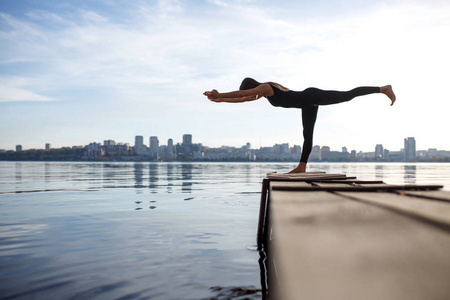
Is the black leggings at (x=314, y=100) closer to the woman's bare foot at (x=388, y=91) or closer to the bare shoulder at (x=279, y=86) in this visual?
the woman's bare foot at (x=388, y=91)

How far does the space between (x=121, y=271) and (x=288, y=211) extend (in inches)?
98.4

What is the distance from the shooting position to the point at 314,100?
19.5 feet

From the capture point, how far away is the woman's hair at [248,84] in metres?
5.73

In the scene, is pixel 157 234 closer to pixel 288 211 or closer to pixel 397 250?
pixel 288 211

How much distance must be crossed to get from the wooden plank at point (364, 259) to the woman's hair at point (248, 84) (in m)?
4.32

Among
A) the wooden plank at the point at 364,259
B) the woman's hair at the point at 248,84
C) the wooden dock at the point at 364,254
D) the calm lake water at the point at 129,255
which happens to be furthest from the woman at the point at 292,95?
the wooden plank at the point at 364,259

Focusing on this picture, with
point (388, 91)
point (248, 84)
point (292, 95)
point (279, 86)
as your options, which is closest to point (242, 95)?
point (248, 84)

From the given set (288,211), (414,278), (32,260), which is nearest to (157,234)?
(32,260)

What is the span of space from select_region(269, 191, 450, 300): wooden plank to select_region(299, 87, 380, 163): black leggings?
14.1 ft

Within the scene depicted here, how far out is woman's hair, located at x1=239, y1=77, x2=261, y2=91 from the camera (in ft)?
18.8

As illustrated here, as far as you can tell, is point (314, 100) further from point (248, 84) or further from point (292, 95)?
point (248, 84)

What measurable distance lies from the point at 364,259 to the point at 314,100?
16.8 feet

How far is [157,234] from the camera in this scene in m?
5.93

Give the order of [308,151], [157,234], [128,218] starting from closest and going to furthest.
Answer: [157,234], [308,151], [128,218]
